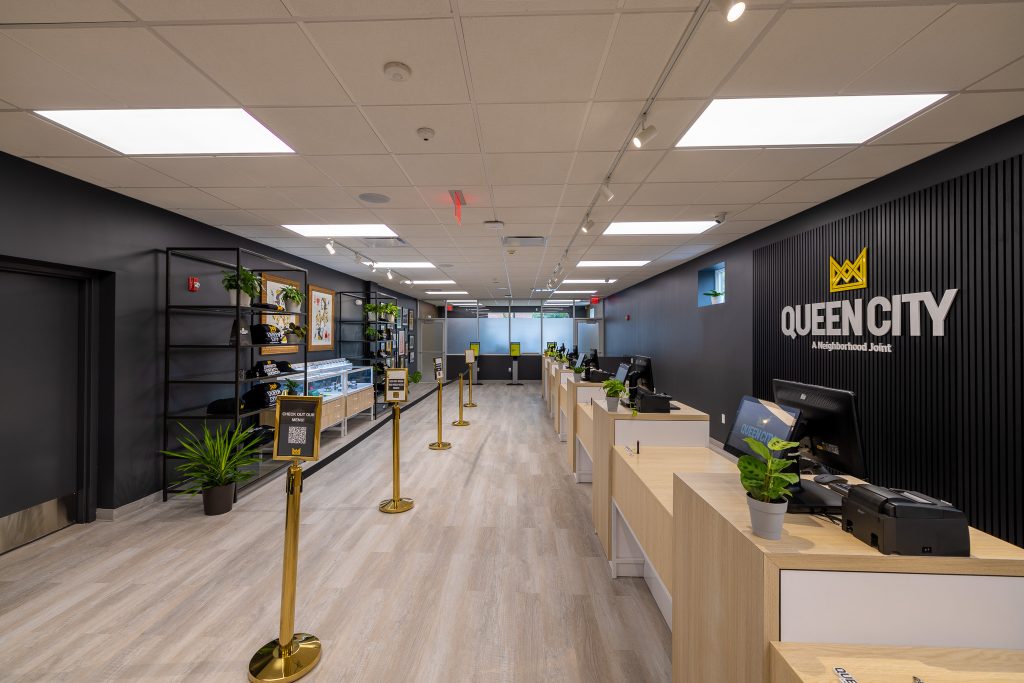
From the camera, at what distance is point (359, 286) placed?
8.95m

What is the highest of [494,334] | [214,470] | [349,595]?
[494,334]

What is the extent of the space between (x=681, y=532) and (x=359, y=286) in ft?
28.2

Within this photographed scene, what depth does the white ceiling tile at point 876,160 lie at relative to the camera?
9.29 feet

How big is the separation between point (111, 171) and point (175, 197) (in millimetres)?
598

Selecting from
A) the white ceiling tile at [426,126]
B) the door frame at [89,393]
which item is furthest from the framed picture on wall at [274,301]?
the white ceiling tile at [426,126]

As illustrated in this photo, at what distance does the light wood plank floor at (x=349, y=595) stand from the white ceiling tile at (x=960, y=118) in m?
3.33

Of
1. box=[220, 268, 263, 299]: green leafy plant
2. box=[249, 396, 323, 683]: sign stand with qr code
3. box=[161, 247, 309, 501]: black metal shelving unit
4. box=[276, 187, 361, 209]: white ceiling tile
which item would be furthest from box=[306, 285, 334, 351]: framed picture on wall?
box=[249, 396, 323, 683]: sign stand with qr code

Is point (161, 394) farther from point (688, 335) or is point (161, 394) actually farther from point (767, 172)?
point (688, 335)

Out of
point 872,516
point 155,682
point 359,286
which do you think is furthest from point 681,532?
point 359,286

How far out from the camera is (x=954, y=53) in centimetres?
187

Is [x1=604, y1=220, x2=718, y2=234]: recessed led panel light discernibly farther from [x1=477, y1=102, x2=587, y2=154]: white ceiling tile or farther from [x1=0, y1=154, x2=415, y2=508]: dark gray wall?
[x1=0, y1=154, x2=415, y2=508]: dark gray wall

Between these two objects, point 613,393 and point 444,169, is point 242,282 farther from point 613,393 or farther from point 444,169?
point 613,393

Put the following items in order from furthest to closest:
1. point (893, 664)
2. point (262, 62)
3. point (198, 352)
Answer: point (198, 352) < point (262, 62) < point (893, 664)

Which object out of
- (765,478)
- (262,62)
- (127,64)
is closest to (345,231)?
(127,64)
